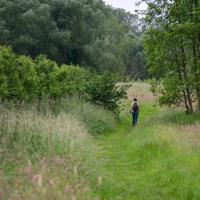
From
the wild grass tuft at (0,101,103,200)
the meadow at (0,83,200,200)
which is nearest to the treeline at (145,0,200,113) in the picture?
the meadow at (0,83,200,200)

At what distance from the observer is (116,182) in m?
9.27

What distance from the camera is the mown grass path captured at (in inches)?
334

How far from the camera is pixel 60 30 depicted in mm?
49781

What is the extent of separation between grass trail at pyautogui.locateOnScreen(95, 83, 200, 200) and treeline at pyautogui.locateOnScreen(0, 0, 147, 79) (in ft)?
113

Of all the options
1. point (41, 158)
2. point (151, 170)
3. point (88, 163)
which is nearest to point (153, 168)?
point (151, 170)

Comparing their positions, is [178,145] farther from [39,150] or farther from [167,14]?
[167,14]

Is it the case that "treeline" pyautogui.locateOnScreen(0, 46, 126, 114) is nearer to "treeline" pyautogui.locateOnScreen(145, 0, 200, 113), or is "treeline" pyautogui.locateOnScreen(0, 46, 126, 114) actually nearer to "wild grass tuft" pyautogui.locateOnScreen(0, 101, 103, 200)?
"wild grass tuft" pyautogui.locateOnScreen(0, 101, 103, 200)

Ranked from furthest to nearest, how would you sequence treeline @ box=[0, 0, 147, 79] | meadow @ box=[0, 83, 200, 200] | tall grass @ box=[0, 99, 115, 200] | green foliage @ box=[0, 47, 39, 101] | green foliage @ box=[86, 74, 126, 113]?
treeline @ box=[0, 0, 147, 79], green foliage @ box=[86, 74, 126, 113], green foliage @ box=[0, 47, 39, 101], meadow @ box=[0, 83, 200, 200], tall grass @ box=[0, 99, 115, 200]

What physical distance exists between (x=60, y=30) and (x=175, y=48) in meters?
31.5

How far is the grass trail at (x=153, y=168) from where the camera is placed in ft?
27.9

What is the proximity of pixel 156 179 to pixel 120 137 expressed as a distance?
764cm

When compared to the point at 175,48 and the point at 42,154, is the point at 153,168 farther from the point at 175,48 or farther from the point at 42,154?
the point at 175,48

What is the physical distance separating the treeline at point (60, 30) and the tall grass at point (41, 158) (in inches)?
1380

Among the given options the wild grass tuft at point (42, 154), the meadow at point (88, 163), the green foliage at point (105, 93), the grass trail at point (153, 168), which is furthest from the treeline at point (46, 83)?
the grass trail at point (153, 168)
